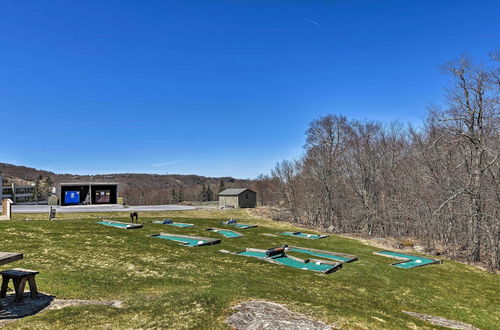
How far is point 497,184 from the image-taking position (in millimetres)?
19062

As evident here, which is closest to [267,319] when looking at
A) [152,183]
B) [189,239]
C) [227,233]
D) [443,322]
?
[443,322]

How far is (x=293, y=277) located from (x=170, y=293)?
506 centimetres

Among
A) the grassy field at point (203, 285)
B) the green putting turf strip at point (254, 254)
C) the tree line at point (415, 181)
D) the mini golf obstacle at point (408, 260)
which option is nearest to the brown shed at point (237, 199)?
the tree line at point (415, 181)

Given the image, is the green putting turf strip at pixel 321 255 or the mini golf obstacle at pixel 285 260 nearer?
the mini golf obstacle at pixel 285 260

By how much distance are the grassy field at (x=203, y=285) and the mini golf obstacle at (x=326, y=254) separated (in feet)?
2.67

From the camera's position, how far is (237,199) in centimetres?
4881

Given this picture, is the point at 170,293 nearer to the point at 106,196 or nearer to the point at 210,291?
the point at 210,291

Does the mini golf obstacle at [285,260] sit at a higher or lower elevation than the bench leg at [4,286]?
lower

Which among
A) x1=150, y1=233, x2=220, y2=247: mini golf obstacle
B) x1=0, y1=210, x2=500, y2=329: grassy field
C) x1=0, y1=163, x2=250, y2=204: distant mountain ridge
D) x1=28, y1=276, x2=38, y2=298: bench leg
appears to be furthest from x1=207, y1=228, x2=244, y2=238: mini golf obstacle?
x1=0, y1=163, x2=250, y2=204: distant mountain ridge

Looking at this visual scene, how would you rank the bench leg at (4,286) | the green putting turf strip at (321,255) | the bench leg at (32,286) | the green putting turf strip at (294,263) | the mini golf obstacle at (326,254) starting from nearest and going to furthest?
the bench leg at (4,286) < the bench leg at (32,286) < the green putting turf strip at (294,263) < the mini golf obstacle at (326,254) < the green putting turf strip at (321,255)

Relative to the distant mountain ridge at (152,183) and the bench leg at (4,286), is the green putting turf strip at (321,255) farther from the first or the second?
the distant mountain ridge at (152,183)

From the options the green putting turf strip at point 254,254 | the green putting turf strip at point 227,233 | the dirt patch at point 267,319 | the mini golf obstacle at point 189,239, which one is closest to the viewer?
the dirt patch at point 267,319

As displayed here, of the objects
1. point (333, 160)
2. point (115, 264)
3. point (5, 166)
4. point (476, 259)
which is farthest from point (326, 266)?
point (5, 166)

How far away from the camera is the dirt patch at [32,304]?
6.56m
